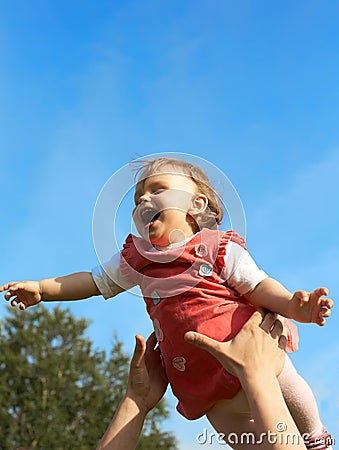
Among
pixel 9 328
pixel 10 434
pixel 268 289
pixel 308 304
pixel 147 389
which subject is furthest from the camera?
pixel 9 328

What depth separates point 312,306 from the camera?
9.46ft

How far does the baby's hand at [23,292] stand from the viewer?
11.1 feet

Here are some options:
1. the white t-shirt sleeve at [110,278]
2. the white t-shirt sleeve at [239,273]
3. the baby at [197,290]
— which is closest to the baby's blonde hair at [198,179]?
the baby at [197,290]

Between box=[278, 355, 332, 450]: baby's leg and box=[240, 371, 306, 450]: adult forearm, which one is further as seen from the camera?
box=[278, 355, 332, 450]: baby's leg

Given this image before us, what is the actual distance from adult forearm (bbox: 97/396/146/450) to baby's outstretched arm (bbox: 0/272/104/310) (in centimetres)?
55

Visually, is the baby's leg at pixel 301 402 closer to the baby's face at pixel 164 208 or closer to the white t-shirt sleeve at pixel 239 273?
the white t-shirt sleeve at pixel 239 273

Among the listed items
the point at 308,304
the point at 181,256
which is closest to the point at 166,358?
the point at 181,256

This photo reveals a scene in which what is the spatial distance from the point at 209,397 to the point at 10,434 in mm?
23226

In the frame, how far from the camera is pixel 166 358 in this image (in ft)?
10.6

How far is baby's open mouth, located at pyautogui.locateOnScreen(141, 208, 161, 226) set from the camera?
3.23 meters

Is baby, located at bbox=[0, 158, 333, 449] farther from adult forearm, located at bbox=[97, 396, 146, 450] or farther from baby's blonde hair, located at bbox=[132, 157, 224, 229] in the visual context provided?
adult forearm, located at bbox=[97, 396, 146, 450]

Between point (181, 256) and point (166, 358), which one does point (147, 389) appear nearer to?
point (166, 358)

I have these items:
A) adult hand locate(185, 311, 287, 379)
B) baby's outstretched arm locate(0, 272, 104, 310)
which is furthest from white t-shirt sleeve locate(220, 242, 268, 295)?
baby's outstretched arm locate(0, 272, 104, 310)

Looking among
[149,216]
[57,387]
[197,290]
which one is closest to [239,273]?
[197,290]
